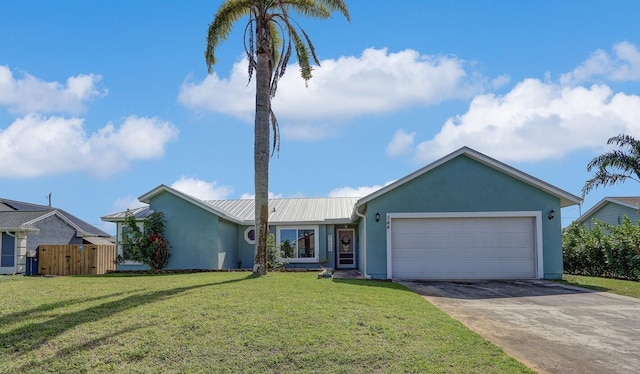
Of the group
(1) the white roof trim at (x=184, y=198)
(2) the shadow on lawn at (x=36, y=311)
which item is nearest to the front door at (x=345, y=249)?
(1) the white roof trim at (x=184, y=198)

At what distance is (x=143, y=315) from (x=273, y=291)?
3.14 m

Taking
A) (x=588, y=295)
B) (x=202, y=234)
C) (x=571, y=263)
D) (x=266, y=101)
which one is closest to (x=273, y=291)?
(x=266, y=101)

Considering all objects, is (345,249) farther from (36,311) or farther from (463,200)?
(36,311)

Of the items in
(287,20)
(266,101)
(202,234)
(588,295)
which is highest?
(287,20)

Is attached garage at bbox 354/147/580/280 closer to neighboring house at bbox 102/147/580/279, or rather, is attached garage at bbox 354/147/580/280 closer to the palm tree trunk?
neighboring house at bbox 102/147/580/279

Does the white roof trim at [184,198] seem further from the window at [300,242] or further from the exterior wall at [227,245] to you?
the window at [300,242]

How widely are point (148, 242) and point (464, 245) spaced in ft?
42.4

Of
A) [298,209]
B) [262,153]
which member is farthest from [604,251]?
[262,153]

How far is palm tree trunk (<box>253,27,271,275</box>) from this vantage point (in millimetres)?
15633

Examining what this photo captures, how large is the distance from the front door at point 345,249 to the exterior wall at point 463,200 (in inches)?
298

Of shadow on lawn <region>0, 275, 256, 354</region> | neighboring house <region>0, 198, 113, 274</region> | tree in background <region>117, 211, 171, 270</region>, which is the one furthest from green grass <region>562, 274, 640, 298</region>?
neighboring house <region>0, 198, 113, 274</region>

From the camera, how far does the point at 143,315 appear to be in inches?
358

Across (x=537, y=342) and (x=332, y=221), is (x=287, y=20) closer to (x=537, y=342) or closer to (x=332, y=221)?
(x=332, y=221)

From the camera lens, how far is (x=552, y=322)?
31.4 ft
